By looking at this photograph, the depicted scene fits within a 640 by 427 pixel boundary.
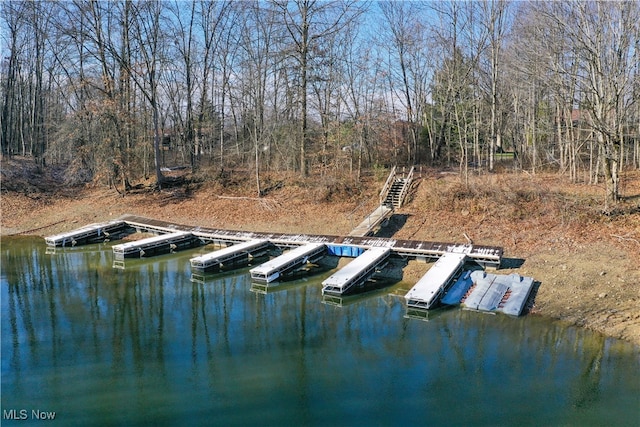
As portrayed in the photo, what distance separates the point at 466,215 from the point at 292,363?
12.0 metres

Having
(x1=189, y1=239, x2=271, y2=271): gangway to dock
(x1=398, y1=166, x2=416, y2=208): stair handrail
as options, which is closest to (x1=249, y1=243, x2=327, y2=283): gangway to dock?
(x1=189, y1=239, x2=271, y2=271): gangway to dock

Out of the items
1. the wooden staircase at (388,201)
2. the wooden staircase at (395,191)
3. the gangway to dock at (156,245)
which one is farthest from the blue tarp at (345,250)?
the gangway to dock at (156,245)

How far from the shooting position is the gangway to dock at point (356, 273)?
14359 millimetres

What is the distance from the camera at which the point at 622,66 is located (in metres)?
17.0

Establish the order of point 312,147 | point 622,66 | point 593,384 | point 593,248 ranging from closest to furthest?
point 593,384 → point 593,248 → point 622,66 → point 312,147

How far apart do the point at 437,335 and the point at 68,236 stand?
1681 centimetres

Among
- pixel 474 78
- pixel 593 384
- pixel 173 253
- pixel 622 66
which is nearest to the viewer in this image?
pixel 593 384

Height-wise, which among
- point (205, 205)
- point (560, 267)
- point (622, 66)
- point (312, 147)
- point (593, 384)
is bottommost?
point (593, 384)

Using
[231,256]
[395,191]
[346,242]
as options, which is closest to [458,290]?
[346,242]

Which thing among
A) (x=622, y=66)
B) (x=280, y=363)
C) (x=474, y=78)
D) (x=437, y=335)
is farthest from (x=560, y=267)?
(x=474, y=78)

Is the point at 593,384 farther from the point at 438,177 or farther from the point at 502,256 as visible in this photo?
the point at 438,177

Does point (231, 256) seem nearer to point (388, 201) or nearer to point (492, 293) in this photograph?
point (388, 201)

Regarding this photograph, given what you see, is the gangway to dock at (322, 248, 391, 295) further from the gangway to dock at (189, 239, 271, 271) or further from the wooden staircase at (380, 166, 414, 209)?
the wooden staircase at (380, 166, 414, 209)

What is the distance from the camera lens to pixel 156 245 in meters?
19.4
